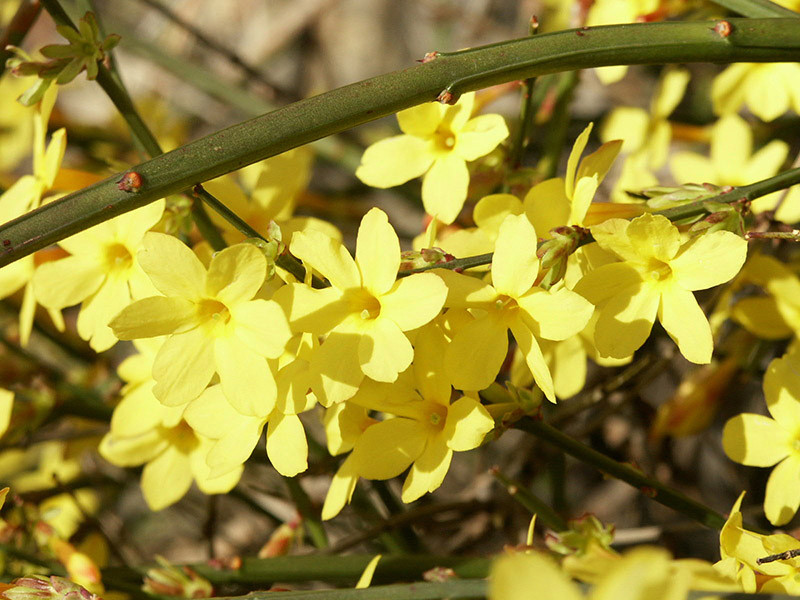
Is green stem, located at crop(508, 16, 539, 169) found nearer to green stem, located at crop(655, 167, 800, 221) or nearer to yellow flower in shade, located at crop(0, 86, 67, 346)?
green stem, located at crop(655, 167, 800, 221)

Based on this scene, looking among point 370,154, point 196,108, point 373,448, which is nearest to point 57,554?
point 373,448

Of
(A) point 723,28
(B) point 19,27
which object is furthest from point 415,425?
(B) point 19,27

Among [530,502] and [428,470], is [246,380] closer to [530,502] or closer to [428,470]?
[428,470]

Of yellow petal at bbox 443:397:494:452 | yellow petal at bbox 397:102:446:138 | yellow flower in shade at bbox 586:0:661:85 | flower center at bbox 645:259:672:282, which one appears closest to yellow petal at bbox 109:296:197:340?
yellow petal at bbox 443:397:494:452

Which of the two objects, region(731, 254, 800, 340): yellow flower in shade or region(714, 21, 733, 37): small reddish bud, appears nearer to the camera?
→ region(714, 21, 733, 37): small reddish bud

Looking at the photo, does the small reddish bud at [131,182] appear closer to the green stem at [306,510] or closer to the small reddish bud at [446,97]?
the small reddish bud at [446,97]

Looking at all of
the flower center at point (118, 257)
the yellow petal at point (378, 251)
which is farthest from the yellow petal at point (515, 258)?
the flower center at point (118, 257)
